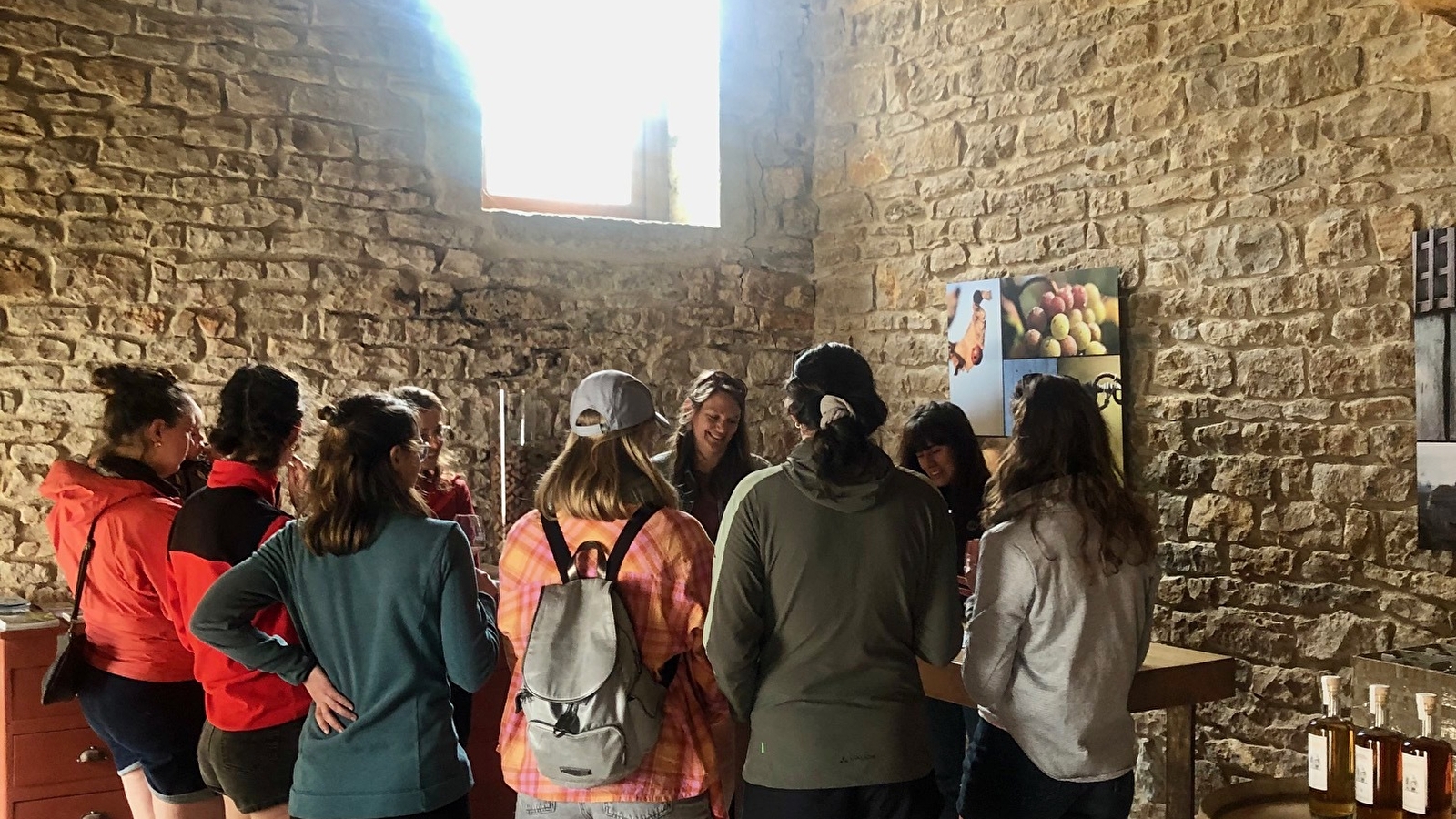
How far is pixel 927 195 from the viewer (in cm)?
540

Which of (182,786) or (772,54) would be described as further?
(772,54)

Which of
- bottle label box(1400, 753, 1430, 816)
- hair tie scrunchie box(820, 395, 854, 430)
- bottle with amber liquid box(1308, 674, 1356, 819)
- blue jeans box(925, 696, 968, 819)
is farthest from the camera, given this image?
blue jeans box(925, 696, 968, 819)

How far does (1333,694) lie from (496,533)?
149 inches

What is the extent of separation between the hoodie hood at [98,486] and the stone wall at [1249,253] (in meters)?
3.32

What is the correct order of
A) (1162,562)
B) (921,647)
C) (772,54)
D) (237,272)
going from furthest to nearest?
(772,54)
(237,272)
(1162,562)
(921,647)

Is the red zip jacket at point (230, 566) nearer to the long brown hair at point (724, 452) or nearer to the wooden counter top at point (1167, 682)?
the long brown hair at point (724, 452)

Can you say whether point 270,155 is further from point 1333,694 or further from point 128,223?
point 1333,694

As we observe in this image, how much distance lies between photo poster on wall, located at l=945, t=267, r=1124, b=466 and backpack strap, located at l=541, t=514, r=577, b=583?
2.60 meters

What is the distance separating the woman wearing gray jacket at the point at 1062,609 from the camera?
2.50 meters

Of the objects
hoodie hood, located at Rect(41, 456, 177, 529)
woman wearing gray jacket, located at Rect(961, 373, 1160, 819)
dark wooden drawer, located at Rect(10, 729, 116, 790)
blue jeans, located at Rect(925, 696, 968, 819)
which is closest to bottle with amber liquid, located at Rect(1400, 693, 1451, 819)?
woman wearing gray jacket, located at Rect(961, 373, 1160, 819)

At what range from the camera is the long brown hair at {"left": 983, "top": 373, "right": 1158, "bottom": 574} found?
2498 mm

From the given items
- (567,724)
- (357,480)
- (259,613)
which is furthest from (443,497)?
(567,724)

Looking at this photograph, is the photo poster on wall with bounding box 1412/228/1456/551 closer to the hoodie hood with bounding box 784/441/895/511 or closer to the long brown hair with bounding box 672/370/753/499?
the long brown hair with bounding box 672/370/753/499

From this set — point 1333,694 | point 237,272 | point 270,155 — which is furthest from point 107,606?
point 1333,694
